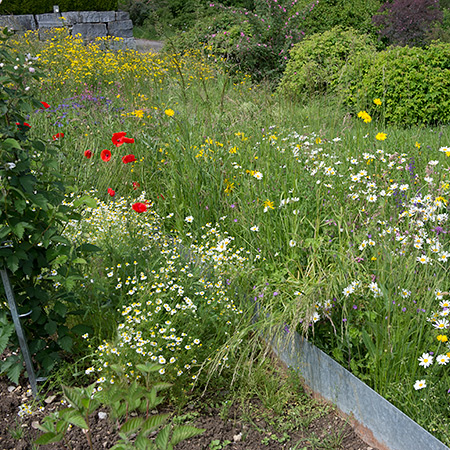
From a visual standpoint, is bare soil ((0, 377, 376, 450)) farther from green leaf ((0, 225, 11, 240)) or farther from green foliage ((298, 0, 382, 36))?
green foliage ((298, 0, 382, 36))

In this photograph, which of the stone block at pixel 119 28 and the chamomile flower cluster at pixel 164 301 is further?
the stone block at pixel 119 28

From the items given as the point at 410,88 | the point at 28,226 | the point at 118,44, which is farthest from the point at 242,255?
the point at 118,44

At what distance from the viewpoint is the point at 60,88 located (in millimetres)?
6898

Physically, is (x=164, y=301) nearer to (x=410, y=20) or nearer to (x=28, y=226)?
(x=28, y=226)

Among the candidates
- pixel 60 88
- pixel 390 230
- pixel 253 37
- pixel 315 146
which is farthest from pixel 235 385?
pixel 253 37

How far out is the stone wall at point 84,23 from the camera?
12211 mm

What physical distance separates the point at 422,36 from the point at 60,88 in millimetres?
7221

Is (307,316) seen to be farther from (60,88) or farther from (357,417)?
(60,88)

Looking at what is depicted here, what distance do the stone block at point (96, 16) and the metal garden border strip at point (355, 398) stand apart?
39.5 ft

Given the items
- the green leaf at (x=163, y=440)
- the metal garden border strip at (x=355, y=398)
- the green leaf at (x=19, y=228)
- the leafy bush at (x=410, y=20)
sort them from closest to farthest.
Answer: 1. the green leaf at (x=163, y=440)
2. the metal garden border strip at (x=355, y=398)
3. the green leaf at (x=19, y=228)
4. the leafy bush at (x=410, y=20)

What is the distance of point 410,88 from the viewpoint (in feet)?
21.2

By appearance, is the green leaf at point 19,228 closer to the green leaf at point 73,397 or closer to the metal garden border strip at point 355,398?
the green leaf at point 73,397

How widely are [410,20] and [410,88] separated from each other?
4.20 m

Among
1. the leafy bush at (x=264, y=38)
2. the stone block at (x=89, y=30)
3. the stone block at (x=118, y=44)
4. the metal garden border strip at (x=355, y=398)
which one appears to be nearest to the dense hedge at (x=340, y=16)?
the leafy bush at (x=264, y=38)
